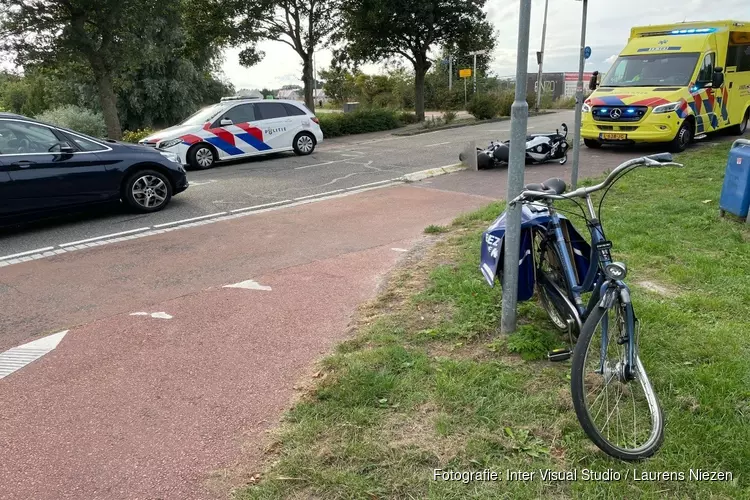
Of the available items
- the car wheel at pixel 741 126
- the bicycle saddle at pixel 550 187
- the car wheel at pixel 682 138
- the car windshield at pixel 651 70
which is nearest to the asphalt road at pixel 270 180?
the car windshield at pixel 651 70

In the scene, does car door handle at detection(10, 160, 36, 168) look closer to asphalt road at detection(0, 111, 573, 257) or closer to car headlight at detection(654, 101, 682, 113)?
asphalt road at detection(0, 111, 573, 257)

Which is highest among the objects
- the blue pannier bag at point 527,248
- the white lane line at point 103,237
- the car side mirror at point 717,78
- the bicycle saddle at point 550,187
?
the car side mirror at point 717,78

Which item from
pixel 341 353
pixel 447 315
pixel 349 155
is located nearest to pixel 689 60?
pixel 349 155

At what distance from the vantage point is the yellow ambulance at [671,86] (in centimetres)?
1236

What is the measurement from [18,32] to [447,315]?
15.6 meters

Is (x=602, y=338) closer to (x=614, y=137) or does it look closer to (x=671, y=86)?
(x=614, y=137)

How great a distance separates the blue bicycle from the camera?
101 inches

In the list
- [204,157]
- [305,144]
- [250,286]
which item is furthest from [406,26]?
[250,286]

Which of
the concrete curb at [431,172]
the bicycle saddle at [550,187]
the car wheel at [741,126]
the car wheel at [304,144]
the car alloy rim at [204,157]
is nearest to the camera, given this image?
the bicycle saddle at [550,187]

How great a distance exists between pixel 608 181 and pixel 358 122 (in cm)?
2174

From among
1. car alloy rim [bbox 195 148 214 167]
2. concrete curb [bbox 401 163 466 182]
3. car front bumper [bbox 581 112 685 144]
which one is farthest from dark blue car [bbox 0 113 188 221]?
car front bumper [bbox 581 112 685 144]

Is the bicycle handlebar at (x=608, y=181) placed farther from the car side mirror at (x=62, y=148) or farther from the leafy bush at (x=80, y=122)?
the leafy bush at (x=80, y=122)

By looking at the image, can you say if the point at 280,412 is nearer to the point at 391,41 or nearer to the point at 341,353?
the point at 341,353

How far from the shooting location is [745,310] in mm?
4055
